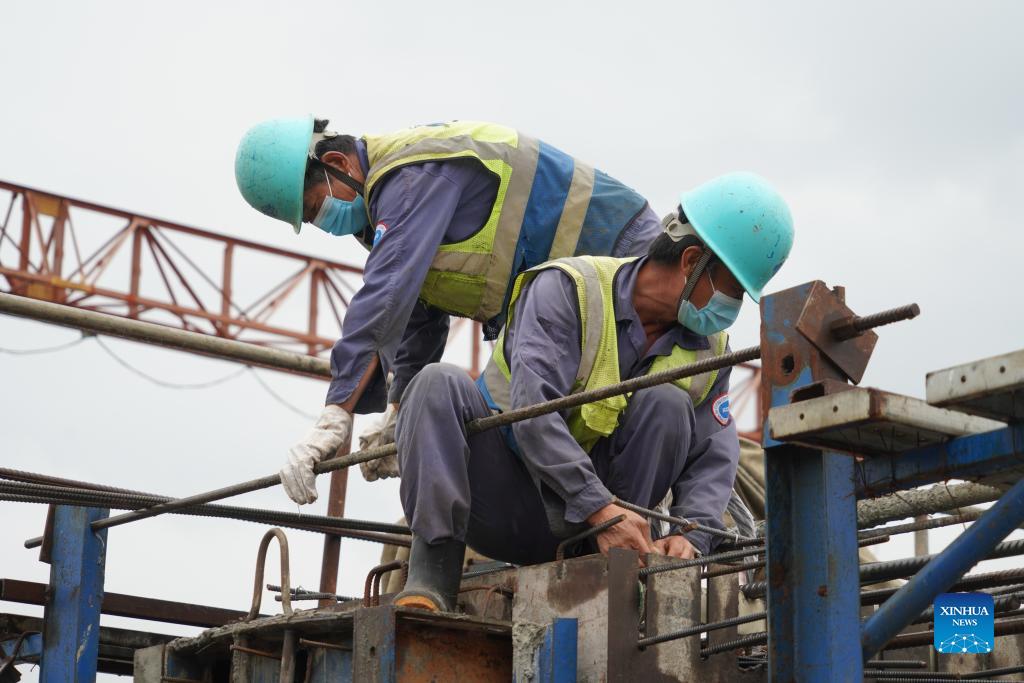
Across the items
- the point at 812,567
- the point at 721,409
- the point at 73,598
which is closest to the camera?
the point at 812,567

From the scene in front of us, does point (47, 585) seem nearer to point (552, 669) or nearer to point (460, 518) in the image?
point (460, 518)

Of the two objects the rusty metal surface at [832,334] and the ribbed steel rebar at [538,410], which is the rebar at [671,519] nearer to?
the ribbed steel rebar at [538,410]

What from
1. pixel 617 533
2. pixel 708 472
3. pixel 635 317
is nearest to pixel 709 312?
pixel 635 317

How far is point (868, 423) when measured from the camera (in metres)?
3.45

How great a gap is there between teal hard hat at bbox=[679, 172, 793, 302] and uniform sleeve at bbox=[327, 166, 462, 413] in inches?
37.5

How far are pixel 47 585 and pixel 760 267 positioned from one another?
112 inches

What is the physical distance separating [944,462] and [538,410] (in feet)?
3.96

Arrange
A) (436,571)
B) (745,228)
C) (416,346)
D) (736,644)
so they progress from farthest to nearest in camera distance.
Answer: (416,346) → (745,228) → (436,571) → (736,644)

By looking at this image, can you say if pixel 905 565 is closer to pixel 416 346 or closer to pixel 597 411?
pixel 597 411

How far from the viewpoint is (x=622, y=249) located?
20.0 ft

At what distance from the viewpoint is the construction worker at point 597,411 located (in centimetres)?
474

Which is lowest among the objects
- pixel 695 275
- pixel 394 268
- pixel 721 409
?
pixel 721 409

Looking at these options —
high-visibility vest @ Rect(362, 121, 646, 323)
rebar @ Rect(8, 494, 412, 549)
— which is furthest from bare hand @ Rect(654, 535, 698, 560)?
high-visibility vest @ Rect(362, 121, 646, 323)

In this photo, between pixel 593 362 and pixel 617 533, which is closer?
pixel 617 533
